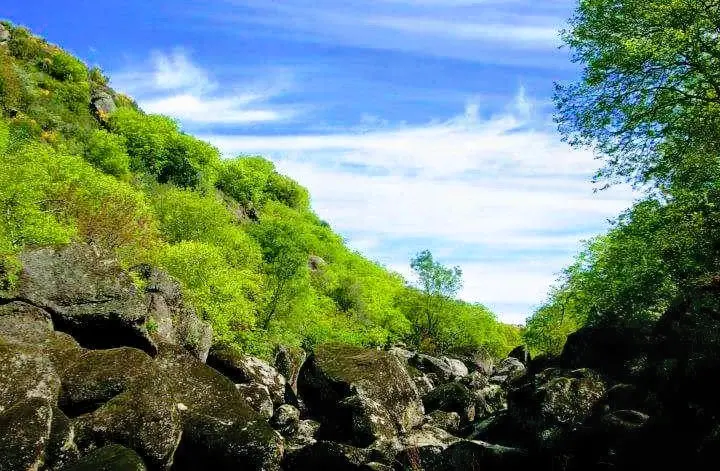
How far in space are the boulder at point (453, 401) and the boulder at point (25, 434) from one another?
24.3 meters

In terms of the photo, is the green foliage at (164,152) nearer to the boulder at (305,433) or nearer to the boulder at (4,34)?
the boulder at (4,34)

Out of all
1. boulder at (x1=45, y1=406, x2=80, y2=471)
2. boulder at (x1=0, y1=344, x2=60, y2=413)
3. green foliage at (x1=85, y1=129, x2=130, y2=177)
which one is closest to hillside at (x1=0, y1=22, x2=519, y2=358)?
green foliage at (x1=85, y1=129, x2=130, y2=177)

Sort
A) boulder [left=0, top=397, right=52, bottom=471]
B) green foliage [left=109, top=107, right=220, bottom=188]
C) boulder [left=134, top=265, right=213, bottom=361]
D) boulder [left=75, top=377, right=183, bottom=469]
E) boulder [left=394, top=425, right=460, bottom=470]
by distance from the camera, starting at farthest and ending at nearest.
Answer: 1. green foliage [left=109, top=107, right=220, bottom=188]
2. boulder [left=134, top=265, right=213, bottom=361]
3. boulder [left=394, top=425, right=460, bottom=470]
4. boulder [left=75, top=377, right=183, bottom=469]
5. boulder [left=0, top=397, right=52, bottom=471]

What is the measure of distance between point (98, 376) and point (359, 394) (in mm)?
11833

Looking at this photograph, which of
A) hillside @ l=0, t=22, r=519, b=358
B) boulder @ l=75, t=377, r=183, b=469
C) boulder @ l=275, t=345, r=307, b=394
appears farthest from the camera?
boulder @ l=275, t=345, r=307, b=394

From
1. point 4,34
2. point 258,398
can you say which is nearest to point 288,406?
point 258,398

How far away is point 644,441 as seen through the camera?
16.1 metres

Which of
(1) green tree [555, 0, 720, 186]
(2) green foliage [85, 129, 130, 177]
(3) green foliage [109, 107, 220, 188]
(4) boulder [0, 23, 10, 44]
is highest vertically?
(4) boulder [0, 23, 10, 44]

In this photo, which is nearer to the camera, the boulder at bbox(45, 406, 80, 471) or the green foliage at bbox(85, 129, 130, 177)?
the boulder at bbox(45, 406, 80, 471)

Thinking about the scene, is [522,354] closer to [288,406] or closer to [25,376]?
[288,406]

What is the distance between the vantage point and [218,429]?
67.4 ft

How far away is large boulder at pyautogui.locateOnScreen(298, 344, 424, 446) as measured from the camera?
26078 mm

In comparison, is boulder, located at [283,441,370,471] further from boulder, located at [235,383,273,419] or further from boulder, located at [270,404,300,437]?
boulder, located at [235,383,273,419]

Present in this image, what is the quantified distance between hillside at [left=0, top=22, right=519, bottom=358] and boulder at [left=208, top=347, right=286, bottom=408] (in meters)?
4.58
